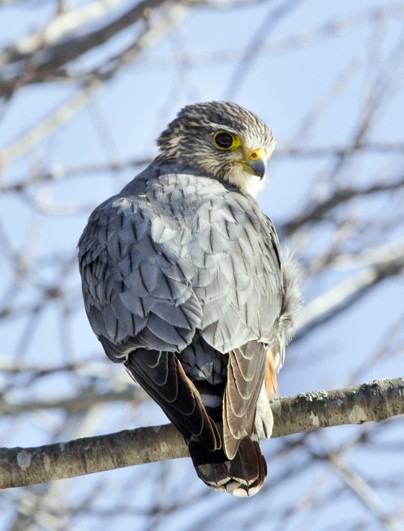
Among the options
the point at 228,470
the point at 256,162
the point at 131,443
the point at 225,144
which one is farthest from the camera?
the point at 225,144

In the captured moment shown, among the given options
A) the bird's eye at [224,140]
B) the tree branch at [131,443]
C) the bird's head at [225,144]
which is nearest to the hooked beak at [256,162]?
the bird's head at [225,144]

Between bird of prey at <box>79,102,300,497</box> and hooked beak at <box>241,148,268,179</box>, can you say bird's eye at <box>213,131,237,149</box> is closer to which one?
hooked beak at <box>241,148,268,179</box>

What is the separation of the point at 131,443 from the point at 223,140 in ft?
6.84

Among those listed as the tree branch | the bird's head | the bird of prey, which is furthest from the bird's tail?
the bird's head

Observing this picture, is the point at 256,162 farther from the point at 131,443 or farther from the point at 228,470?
the point at 228,470

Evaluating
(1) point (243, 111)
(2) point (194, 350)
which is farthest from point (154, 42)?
(2) point (194, 350)

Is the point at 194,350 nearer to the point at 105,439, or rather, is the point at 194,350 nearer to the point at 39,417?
the point at 105,439

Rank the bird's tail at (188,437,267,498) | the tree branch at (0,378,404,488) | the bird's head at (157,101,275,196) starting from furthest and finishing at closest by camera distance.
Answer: the bird's head at (157,101,275,196) → the tree branch at (0,378,404,488) → the bird's tail at (188,437,267,498)

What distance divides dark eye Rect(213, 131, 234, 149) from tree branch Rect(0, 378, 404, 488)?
189cm

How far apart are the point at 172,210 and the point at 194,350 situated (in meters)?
0.82

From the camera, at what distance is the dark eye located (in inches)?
214

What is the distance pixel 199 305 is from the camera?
3986 millimetres

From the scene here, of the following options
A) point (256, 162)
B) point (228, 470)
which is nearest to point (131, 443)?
point (228, 470)

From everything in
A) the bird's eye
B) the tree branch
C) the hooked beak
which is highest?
the bird's eye
